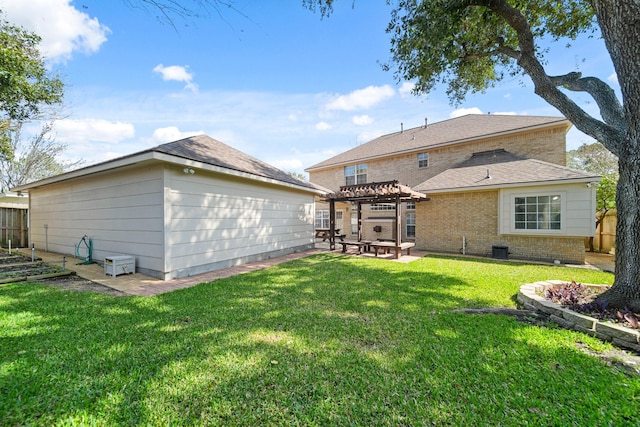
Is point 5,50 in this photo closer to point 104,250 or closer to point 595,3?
point 104,250

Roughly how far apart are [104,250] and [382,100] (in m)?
13.8

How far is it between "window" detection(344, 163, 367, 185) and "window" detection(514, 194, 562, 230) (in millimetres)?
9997

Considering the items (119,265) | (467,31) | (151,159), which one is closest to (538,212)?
(467,31)

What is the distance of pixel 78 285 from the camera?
229 inches

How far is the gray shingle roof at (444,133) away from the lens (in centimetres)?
1283

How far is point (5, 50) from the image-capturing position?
28.2 feet

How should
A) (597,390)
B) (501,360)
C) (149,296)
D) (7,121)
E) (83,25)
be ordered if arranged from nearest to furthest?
(597,390), (501,360), (149,296), (83,25), (7,121)

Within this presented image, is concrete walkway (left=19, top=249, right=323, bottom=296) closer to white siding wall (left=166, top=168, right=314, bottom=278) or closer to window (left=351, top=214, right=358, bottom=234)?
white siding wall (left=166, top=168, right=314, bottom=278)

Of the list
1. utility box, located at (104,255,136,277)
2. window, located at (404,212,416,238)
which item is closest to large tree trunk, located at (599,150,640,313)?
utility box, located at (104,255,136,277)

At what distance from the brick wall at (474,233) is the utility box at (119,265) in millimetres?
12029

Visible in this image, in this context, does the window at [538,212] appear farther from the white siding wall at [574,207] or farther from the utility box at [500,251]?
the utility box at [500,251]

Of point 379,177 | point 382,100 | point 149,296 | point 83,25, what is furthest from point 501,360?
point 379,177

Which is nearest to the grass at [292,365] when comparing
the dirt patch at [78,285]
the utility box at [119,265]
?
the dirt patch at [78,285]

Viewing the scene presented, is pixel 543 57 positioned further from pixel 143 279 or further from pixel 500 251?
pixel 143 279
